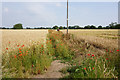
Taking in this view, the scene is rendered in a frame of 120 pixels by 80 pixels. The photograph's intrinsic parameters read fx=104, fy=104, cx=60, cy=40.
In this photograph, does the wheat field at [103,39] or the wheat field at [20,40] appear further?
the wheat field at [103,39]

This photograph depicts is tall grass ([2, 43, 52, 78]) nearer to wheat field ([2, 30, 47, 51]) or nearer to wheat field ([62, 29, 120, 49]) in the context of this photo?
wheat field ([2, 30, 47, 51])

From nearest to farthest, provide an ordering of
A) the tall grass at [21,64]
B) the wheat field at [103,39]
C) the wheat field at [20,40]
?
the tall grass at [21,64], the wheat field at [20,40], the wheat field at [103,39]

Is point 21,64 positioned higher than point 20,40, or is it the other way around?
point 20,40

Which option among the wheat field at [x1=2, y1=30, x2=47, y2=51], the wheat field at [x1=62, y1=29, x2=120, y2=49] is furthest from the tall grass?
the wheat field at [x1=62, y1=29, x2=120, y2=49]

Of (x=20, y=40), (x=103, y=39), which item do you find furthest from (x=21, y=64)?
(x=103, y=39)

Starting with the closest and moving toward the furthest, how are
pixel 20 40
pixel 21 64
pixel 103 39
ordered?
pixel 21 64 → pixel 103 39 → pixel 20 40

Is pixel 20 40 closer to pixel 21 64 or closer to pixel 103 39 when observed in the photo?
pixel 21 64

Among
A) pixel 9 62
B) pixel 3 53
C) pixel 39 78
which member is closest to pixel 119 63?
pixel 39 78

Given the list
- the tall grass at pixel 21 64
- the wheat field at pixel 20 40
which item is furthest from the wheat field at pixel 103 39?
the tall grass at pixel 21 64

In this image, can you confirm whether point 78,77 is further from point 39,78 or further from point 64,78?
point 39,78

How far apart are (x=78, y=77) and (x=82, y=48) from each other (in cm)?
394

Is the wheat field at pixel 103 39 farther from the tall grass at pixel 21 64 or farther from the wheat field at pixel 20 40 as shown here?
the tall grass at pixel 21 64

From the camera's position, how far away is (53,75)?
12.3 feet

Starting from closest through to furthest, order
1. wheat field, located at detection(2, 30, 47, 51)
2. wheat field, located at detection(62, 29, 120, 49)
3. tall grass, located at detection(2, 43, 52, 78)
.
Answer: tall grass, located at detection(2, 43, 52, 78), wheat field, located at detection(2, 30, 47, 51), wheat field, located at detection(62, 29, 120, 49)
